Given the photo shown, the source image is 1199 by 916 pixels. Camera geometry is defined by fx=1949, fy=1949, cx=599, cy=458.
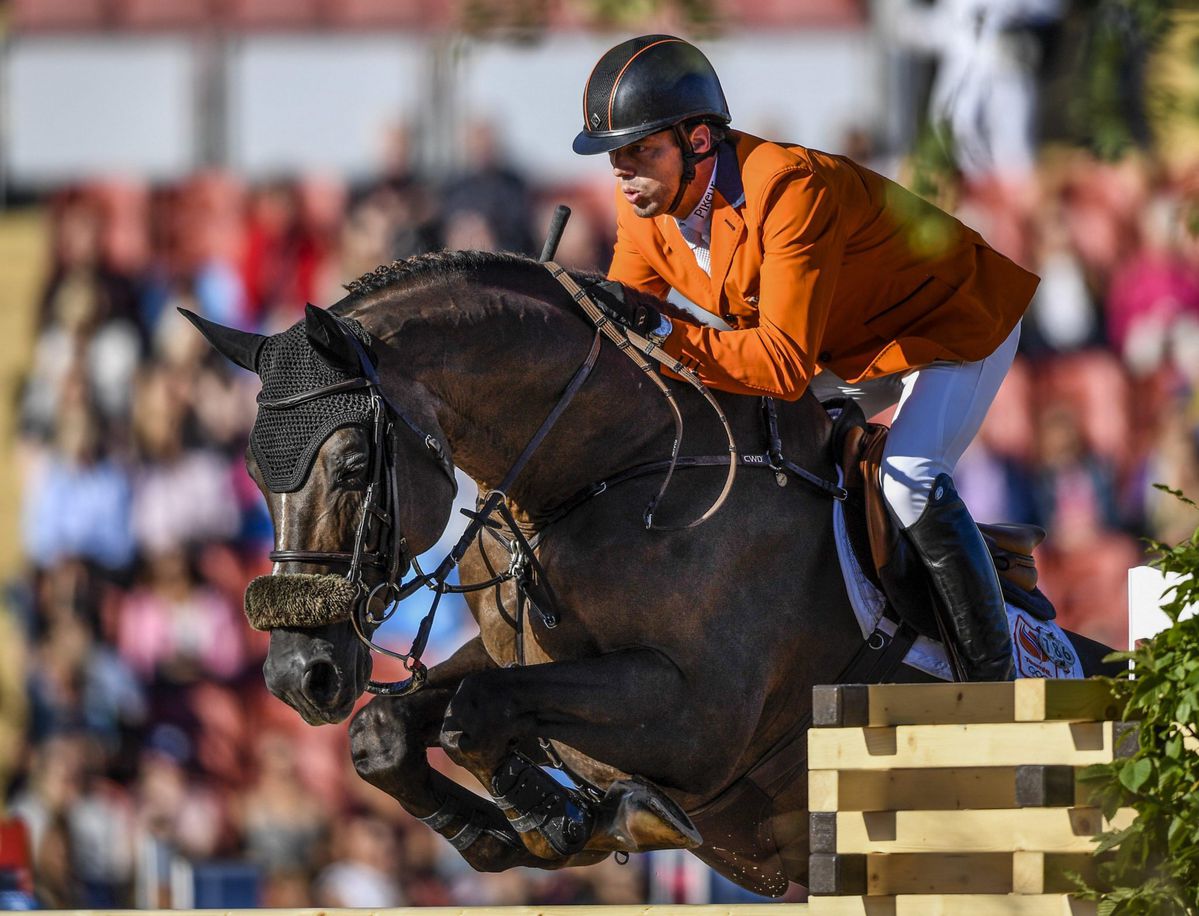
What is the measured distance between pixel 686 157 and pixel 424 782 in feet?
5.55

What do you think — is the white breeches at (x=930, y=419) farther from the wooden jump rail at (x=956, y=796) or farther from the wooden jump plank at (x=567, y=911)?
the wooden jump plank at (x=567, y=911)

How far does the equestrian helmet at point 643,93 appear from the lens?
15.8 feet

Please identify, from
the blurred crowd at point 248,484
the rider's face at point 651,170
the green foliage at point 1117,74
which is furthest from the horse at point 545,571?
the blurred crowd at point 248,484

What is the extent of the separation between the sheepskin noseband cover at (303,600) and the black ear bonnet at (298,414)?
225 millimetres

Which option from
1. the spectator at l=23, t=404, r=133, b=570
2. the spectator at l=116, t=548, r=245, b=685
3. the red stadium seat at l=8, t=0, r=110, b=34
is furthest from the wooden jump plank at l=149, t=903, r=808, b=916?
the red stadium seat at l=8, t=0, r=110, b=34

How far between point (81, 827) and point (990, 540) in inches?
227

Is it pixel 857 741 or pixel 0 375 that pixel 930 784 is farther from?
pixel 0 375

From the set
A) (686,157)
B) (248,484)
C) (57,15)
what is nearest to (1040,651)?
(686,157)

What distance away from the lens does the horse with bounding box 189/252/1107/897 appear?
14.3 ft

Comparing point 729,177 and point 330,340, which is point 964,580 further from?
point 330,340

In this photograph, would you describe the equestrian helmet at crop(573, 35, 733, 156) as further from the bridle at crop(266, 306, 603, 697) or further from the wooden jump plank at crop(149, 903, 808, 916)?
the wooden jump plank at crop(149, 903, 808, 916)

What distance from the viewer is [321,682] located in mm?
4258

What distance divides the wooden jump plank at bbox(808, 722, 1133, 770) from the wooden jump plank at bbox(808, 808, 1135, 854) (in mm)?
104

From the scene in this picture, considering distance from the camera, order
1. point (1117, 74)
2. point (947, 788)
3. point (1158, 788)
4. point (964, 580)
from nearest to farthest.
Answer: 1. point (1117, 74)
2. point (1158, 788)
3. point (947, 788)
4. point (964, 580)
